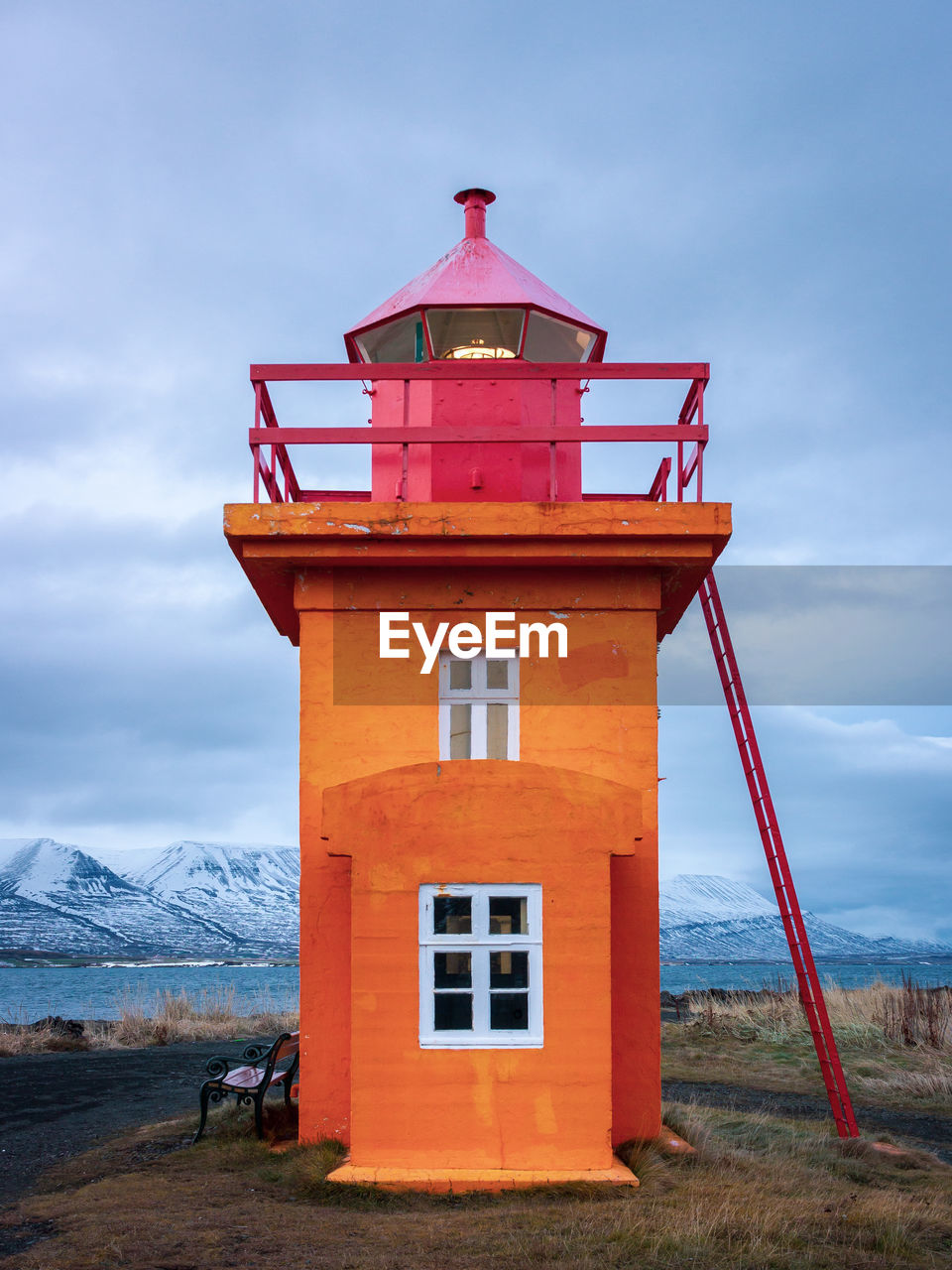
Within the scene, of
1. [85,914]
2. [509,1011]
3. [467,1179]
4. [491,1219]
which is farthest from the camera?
[85,914]

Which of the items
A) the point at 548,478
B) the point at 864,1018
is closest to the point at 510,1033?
the point at 548,478

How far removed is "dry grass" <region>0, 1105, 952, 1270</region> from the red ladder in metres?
1.09

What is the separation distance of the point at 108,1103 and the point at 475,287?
10828 mm

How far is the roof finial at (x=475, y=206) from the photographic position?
1227cm

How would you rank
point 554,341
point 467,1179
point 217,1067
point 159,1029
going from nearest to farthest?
point 467,1179 → point 217,1067 → point 554,341 → point 159,1029

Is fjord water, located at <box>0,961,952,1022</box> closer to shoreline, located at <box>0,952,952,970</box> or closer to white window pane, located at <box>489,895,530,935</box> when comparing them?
shoreline, located at <box>0,952,952,970</box>

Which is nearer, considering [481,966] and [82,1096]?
[481,966]

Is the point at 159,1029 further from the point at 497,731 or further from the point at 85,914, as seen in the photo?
the point at 85,914

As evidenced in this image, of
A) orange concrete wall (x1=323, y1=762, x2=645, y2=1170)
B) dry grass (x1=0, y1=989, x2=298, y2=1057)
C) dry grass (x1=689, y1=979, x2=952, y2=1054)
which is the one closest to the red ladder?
orange concrete wall (x1=323, y1=762, x2=645, y2=1170)

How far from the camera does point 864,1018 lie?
20859 millimetres

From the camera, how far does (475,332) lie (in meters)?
11.7

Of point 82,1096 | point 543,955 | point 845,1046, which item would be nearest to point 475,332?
point 543,955

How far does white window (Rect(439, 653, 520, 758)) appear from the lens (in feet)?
33.3

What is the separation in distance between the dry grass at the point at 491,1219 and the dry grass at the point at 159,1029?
37.3ft
